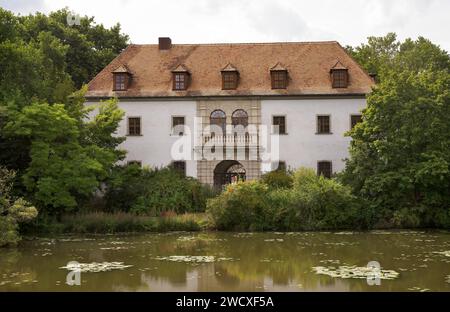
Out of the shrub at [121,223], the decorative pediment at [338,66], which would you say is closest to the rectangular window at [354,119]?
the decorative pediment at [338,66]

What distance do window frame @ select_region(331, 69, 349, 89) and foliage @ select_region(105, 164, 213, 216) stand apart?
1038 cm

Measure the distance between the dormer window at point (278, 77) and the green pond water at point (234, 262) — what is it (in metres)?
12.4

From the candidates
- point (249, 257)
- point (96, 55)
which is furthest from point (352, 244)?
point (96, 55)

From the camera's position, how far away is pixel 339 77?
3466 cm

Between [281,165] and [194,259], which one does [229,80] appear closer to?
[281,165]

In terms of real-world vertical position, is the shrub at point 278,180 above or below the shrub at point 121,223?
above

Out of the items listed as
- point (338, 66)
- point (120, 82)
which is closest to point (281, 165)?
point (338, 66)

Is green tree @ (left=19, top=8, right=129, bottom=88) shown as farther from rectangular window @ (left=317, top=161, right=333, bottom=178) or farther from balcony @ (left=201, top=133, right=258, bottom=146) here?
rectangular window @ (left=317, top=161, right=333, bottom=178)

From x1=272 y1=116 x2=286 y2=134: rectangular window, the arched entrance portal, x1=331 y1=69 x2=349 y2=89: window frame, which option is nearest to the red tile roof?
x1=331 y1=69 x2=349 y2=89: window frame

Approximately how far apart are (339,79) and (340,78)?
8cm

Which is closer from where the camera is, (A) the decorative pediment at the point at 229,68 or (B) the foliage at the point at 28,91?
(B) the foliage at the point at 28,91

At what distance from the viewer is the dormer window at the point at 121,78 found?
116ft

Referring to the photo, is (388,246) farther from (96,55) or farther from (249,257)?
(96,55)

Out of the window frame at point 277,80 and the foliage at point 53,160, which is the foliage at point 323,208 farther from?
the window frame at point 277,80
